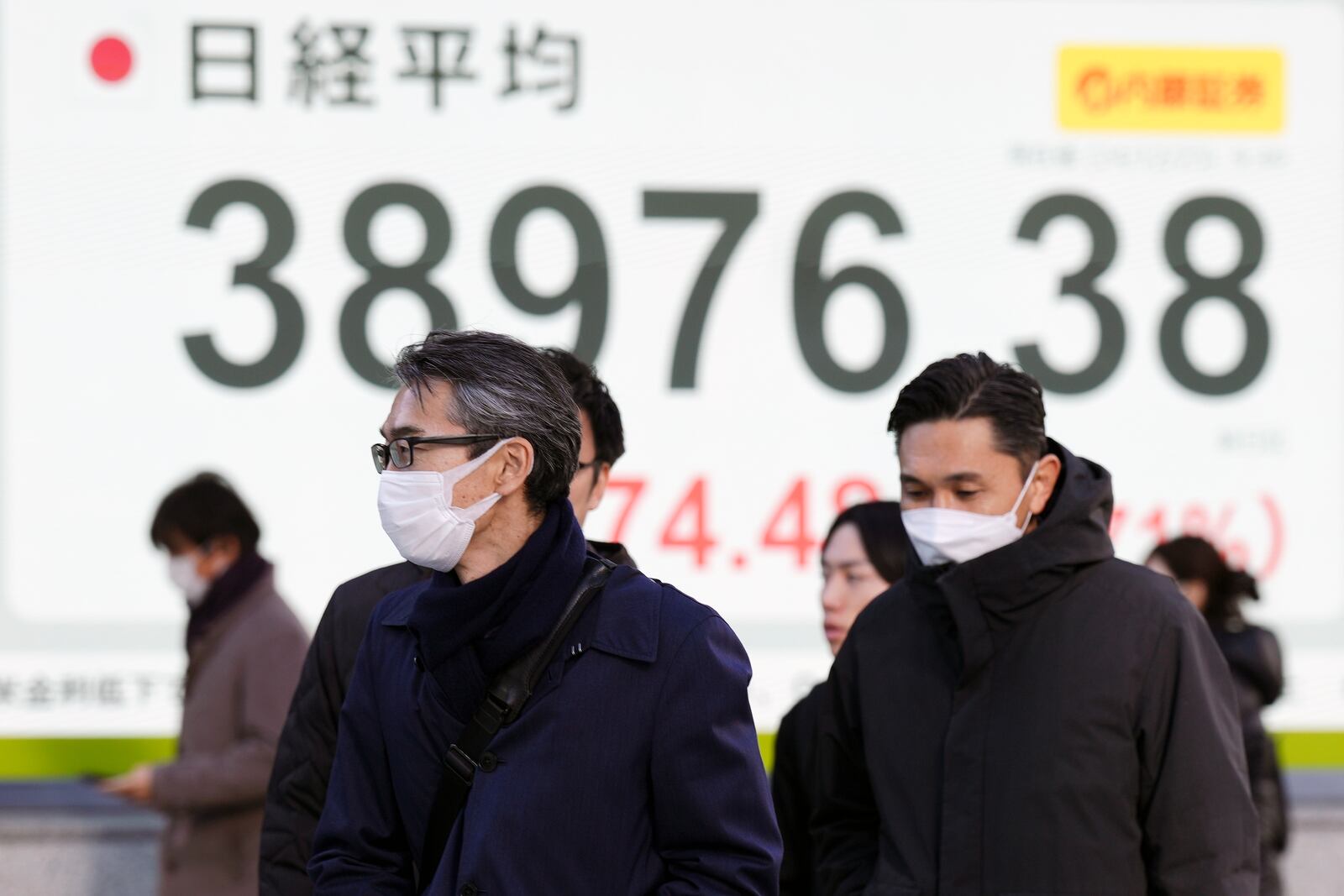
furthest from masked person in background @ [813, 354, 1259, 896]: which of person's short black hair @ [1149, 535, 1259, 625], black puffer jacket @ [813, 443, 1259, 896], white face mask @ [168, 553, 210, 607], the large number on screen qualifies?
the large number on screen

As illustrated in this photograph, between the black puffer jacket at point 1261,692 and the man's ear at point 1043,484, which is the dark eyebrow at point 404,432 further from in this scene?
the black puffer jacket at point 1261,692

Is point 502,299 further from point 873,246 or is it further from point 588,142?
point 873,246

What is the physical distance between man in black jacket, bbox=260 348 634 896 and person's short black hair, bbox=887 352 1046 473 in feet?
1.74

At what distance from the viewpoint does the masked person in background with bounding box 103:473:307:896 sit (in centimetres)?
376

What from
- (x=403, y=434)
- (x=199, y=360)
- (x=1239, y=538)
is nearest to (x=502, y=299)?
(x=199, y=360)

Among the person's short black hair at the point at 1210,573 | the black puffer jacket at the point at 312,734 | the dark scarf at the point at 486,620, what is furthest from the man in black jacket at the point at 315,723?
the person's short black hair at the point at 1210,573

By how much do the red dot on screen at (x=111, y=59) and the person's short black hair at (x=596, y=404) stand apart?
6.97 feet

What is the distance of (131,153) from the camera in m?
4.46

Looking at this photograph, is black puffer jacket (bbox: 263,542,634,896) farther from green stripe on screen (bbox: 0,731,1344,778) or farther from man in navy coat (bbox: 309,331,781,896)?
green stripe on screen (bbox: 0,731,1344,778)

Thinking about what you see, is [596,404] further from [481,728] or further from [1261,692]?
[1261,692]

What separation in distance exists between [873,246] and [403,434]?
9.61 ft

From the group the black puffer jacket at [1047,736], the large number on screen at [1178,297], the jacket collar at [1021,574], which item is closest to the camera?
the black puffer jacket at [1047,736]

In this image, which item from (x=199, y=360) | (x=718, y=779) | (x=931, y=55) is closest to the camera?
(x=718, y=779)

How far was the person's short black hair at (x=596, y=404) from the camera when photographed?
2840 millimetres
